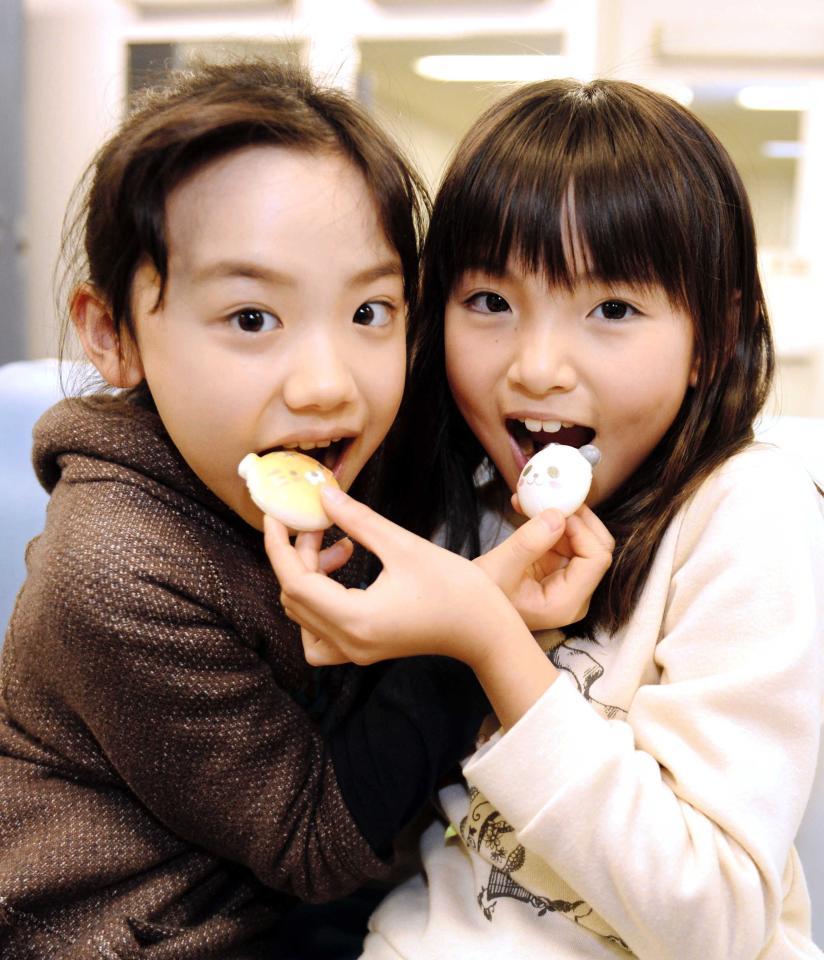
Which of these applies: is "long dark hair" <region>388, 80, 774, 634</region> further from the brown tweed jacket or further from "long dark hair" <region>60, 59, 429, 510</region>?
the brown tweed jacket

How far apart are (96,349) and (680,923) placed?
0.69m

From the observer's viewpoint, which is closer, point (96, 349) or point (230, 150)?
point (230, 150)

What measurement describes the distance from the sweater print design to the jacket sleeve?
71 millimetres

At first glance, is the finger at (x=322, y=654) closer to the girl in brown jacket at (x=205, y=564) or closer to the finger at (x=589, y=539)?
the girl in brown jacket at (x=205, y=564)

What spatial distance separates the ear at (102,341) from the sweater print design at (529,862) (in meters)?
0.47

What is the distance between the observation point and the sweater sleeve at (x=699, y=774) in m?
0.75

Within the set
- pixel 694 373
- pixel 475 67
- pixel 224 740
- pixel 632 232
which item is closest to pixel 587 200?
pixel 632 232

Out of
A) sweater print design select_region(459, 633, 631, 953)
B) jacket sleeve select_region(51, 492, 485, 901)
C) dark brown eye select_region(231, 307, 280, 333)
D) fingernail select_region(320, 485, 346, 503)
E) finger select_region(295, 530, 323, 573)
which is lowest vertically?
sweater print design select_region(459, 633, 631, 953)

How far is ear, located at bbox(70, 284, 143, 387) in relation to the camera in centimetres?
92

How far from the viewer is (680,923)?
0.75m

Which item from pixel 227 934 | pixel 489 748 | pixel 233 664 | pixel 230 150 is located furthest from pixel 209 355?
pixel 227 934

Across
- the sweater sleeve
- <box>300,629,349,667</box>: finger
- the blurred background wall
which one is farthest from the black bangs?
the blurred background wall

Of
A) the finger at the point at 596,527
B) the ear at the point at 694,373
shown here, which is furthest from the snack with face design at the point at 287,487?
the ear at the point at 694,373

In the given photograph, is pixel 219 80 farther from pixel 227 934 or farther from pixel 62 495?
pixel 227 934
